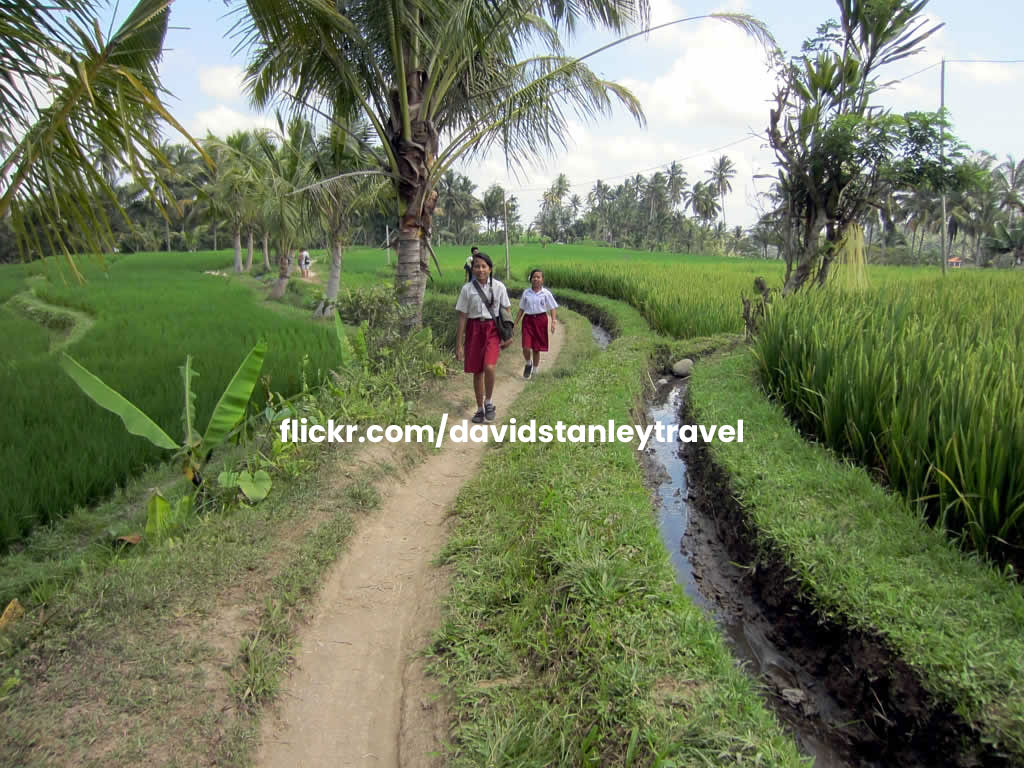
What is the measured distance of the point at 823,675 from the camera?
2.67 metres

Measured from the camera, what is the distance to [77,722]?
1.99 meters

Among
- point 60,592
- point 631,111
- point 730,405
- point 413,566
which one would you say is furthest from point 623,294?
point 60,592

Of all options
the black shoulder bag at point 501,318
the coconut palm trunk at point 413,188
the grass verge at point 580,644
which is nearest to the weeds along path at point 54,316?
the coconut palm trunk at point 413,188

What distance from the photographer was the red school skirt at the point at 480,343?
518 centimetres

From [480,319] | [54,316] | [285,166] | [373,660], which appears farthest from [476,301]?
[285,166]

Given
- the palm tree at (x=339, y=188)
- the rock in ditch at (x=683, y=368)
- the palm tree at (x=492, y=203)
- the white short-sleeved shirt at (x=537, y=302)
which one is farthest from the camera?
the palm tree at (x=492, y=203)

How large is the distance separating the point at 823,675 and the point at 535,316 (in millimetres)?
4975

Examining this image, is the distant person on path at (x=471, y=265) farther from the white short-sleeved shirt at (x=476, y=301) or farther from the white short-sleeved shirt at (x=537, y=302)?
the white short-sleeved shirt at (x=537, y=302)

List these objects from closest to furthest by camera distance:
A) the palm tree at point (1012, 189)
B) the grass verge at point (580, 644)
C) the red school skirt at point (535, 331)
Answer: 1. the grass verge at point (580, 644)
2. the red school skirt at point (535, 331)
3. the palm tree at point (1012, 189)

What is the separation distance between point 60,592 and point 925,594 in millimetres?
3730

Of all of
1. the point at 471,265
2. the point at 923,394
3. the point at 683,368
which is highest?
the point at 471,265

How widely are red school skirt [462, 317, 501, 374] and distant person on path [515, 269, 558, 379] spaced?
173cm

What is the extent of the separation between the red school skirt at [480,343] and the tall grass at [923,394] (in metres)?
2.58

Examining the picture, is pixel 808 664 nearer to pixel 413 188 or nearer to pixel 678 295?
pixel 413 188
